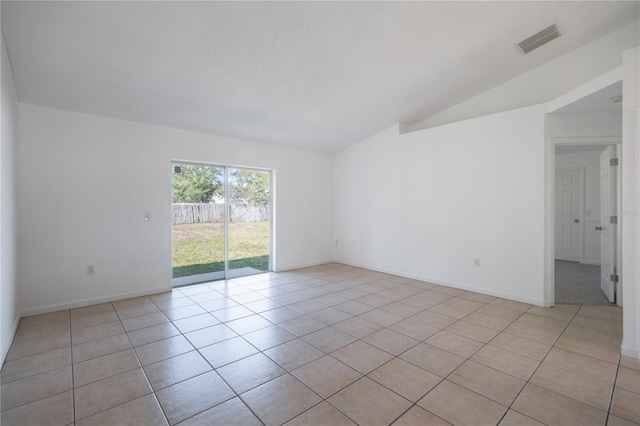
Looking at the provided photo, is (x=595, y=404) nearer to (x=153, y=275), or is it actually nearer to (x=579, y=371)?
(x=579, y=371)

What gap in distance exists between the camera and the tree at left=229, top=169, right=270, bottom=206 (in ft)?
17.4

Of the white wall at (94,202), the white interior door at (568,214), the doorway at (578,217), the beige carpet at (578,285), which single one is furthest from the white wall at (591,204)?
the white wall at (94,202)

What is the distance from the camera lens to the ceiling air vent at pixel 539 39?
3.24m

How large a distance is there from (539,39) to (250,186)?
4694mm

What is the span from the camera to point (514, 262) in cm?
400

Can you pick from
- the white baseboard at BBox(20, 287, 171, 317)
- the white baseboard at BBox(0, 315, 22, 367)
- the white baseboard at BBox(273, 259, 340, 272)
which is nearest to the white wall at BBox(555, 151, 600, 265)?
the white baseboard at BBox(273, 259, 340, 272)

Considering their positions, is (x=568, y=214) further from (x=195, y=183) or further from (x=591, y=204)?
(x=195, y=183)

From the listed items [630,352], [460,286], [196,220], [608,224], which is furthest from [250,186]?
[608,224]

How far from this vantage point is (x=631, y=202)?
2.47m

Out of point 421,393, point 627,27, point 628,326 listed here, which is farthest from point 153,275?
point 627,27

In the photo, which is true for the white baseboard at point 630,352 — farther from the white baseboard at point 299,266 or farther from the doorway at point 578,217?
the white baseboard at point 299,266

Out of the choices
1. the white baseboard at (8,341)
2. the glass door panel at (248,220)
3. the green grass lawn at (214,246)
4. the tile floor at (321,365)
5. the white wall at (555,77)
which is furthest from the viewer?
the glass door panel at (248,220)

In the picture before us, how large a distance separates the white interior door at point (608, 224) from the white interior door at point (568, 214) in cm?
296

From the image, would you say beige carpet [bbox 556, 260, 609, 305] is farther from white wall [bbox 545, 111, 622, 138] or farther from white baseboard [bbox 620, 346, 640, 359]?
white wall [bbox 545, 111, 622, 138]
